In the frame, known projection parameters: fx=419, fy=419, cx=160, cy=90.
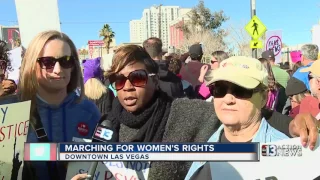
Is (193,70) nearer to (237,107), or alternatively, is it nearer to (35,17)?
(35,17)

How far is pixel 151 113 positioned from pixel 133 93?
16 cm

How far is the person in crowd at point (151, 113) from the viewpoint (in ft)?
8.23

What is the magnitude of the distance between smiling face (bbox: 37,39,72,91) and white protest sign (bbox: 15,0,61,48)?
0.41 meters

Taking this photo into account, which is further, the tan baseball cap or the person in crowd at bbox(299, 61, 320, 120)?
the person in crowd at bbox(299, 61, 320, 120)

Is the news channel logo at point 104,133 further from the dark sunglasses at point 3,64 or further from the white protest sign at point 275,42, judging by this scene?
the white protest sign at point 275,42

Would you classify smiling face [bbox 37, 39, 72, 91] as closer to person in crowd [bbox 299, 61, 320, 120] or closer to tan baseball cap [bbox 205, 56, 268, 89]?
tan baseball cap [bbox 205, 56, 268, 89]

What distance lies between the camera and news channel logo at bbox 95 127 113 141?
2139mm

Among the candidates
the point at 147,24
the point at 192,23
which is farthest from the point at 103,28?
the point at 147,24

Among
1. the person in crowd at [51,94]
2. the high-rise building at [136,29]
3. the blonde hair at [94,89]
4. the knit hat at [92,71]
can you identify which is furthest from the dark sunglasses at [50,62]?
the high-rise building at [136,29]

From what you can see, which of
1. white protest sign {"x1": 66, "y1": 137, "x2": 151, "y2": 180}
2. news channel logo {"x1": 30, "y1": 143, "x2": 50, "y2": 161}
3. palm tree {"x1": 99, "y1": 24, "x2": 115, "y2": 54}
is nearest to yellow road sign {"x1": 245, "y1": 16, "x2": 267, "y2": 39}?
white protest sign {"x1": 66, "y1": 137, "x2": 151, "y2": 180}

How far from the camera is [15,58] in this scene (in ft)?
20.5

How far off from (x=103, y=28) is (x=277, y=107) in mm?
52592

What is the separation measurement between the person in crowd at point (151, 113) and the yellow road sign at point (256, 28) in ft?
38.8

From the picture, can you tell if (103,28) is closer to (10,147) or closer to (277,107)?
(277,107)
